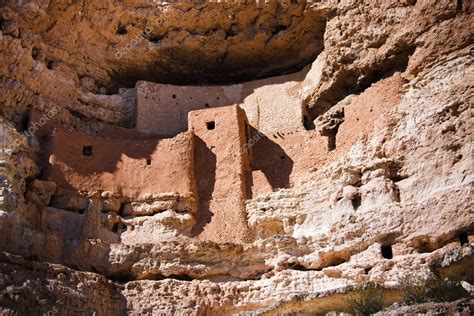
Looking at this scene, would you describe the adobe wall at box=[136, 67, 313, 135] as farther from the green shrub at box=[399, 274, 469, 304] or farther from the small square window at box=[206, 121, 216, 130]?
the green shrub at box=[399, 274, 469, 304]

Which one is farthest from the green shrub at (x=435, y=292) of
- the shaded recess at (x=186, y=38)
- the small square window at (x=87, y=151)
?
the shaded recess at (x=186, y=38)

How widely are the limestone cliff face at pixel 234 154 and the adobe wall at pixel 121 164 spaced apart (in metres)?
0.05

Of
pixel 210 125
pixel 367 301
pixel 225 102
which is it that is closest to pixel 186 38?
pixel 225 102

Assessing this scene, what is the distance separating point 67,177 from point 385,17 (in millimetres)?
8536

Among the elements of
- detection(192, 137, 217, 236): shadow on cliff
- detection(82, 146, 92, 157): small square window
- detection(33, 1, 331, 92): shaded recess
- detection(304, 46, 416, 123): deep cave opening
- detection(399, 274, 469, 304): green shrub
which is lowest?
detection(399, 274, 469, 304): green shrub

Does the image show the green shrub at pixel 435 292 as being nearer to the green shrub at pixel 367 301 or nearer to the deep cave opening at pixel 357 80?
the green shrub at pixel 367 301

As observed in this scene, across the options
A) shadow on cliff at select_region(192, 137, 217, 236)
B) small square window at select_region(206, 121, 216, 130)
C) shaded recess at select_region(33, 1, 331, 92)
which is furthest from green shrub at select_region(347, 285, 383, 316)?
shaded recess at select_region(33, 1, 331, 92)

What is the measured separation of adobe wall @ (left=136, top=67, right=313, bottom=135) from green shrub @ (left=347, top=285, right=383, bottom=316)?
8.61 metres

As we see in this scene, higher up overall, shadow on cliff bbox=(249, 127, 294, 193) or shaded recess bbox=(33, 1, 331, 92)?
shaded recess bbox=(33, 1, 331, 92)

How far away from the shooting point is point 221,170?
1959cm

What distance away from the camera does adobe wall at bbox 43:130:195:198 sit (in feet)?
63.0

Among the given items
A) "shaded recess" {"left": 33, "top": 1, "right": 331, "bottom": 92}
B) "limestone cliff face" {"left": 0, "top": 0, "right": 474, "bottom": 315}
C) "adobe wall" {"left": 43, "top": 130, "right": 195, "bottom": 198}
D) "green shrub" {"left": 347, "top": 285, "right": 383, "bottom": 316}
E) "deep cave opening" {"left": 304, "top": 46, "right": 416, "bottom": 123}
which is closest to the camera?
"green shrub" {"left": 347, "top": 285, "right": 383, "bottom": 316}

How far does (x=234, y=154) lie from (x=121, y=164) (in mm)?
2792

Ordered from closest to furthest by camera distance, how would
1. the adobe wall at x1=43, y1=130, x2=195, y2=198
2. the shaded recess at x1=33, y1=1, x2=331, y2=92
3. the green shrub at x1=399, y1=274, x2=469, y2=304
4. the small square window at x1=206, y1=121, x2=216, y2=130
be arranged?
the green shrub at x1=399, y1=274, x2=469, y2=304
the adobe wall at x1=43, y1=130, x2=195, y2=198
the small square window at x1=206, y1=121, x2=216, y2=130
the shaded recess at x1=33, y1=1, x2=331, y2=92
